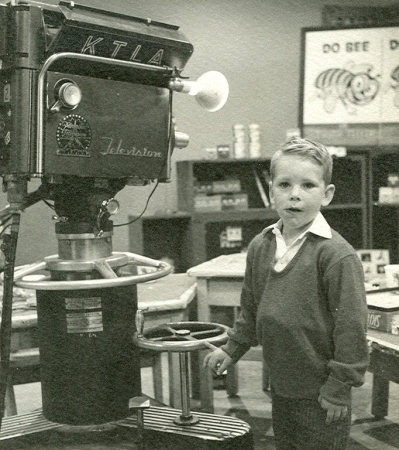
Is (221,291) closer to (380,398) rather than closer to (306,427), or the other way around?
(380,398)

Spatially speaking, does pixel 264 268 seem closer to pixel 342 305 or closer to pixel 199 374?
pixel 342 305

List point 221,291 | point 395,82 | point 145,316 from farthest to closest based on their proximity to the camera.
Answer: point 395,82, point 221,291, point 145,316

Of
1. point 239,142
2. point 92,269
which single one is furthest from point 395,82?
point 92,269

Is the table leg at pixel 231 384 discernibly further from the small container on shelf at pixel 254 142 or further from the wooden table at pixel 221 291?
the small container on shelf at pixel 254 142

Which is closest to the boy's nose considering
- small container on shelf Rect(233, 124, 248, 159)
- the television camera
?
the television camera

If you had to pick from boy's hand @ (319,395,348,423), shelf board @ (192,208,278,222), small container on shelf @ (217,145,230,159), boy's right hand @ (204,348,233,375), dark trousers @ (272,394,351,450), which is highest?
small container on shelf @ (217,145,230,159)

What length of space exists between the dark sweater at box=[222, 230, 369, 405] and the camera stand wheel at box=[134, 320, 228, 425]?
137 millimetres

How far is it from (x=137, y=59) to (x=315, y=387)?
849 mm

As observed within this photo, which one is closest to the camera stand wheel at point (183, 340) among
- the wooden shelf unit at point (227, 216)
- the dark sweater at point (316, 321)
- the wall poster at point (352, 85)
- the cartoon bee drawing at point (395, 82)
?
the dark sweater at point (316, 321)

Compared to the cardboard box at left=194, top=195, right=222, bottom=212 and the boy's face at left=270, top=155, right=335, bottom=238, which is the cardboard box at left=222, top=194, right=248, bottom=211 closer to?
the cardboard box at left=194, top=195, right=222, bottom=212

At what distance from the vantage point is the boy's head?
4.70ft

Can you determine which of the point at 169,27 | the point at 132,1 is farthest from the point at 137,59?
the point at 132,1

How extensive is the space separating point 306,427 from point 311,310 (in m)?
0.29

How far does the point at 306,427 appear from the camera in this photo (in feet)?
4.89
